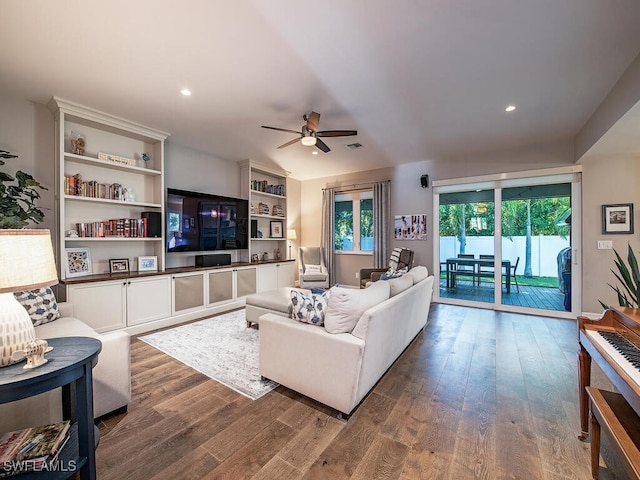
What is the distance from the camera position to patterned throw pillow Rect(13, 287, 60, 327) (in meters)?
2.22

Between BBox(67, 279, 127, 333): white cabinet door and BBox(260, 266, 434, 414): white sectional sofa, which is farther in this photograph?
BBox(67, 279, 127, 333): white cabinet door

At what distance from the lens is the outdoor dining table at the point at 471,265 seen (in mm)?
4727

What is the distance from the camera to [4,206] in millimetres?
2490

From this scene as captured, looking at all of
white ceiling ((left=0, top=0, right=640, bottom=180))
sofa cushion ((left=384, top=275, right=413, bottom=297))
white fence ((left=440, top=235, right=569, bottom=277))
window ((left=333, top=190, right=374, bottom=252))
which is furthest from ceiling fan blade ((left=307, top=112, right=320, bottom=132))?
white fence ((left=440, top=235, right=569, bottom=277))

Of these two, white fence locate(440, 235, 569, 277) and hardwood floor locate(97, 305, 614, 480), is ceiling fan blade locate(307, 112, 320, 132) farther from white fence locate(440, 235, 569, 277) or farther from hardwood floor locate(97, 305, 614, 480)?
white fence locate(440, 235, 569, 277)

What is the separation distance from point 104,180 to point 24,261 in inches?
120

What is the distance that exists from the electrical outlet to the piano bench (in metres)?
3.60

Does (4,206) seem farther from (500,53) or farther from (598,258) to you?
(598,258)

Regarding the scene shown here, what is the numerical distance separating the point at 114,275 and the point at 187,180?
6.26 feet

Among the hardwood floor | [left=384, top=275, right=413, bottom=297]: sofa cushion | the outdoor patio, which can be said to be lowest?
the hardwood floor

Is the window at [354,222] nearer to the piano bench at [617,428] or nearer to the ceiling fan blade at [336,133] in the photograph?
the ceiling fan blade at [336,133]

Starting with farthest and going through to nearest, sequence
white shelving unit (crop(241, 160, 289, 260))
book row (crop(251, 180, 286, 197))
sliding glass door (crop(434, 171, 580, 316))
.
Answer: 1. book row (crop(251, 180, 286, 197))
2. white shelving unit (crop(241, 160, 289, 260))
3. sliding glass door (crop(434, 171, 580, 316))

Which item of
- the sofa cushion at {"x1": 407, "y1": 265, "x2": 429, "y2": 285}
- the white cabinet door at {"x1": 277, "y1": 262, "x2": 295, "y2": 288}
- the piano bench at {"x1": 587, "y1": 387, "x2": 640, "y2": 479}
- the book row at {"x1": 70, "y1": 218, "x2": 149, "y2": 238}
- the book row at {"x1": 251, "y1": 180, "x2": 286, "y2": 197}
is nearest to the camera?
the piano bench at {"x1": 587, "y1": 387, "x2": 640, "y2": 479}

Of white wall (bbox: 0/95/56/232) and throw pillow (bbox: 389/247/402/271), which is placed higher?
white wall (bbox: 0/95/56/232)
